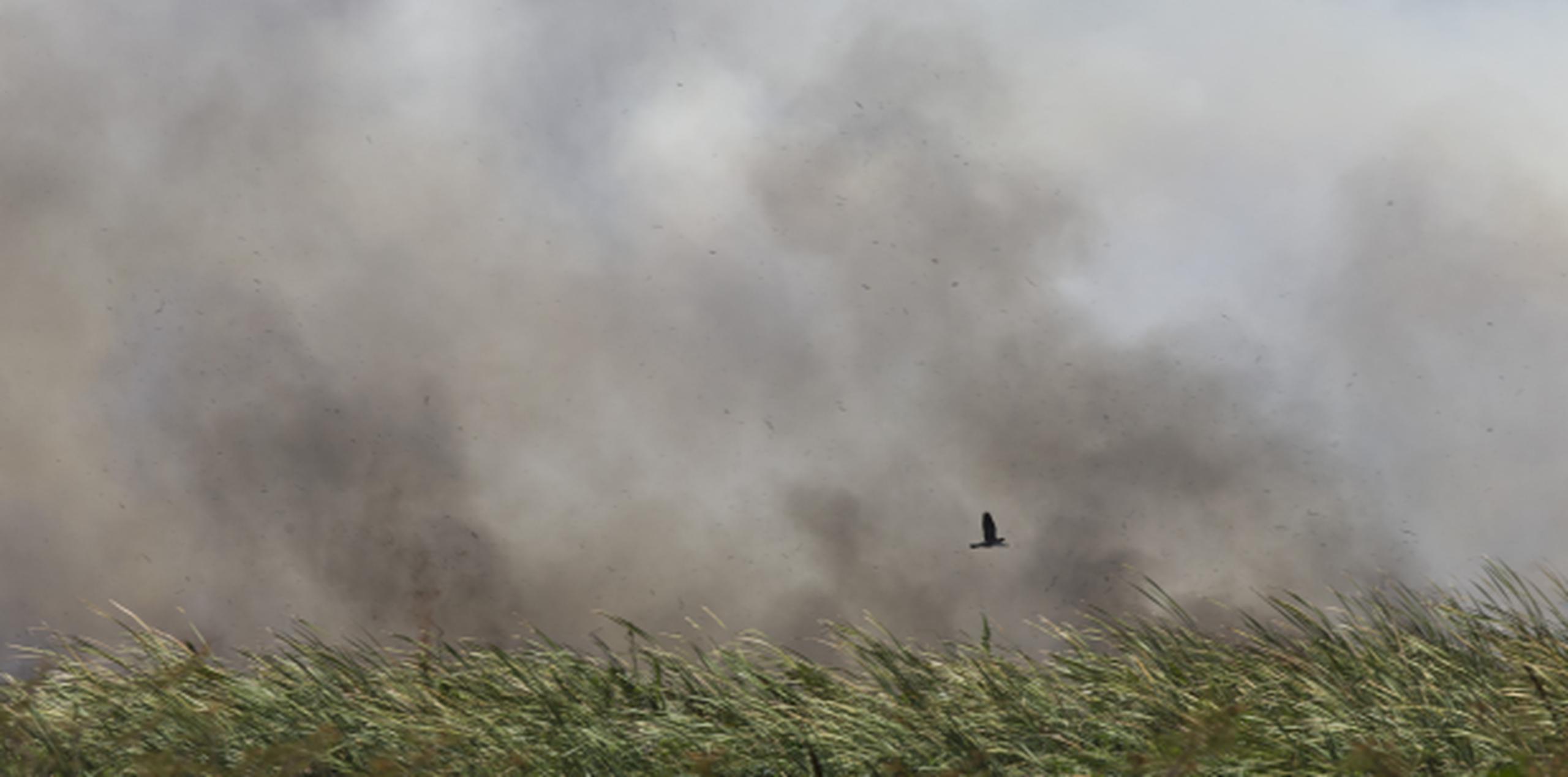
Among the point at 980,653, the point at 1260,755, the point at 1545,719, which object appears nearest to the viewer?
the point at 1260,755

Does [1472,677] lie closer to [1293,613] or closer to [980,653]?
[1293,613]

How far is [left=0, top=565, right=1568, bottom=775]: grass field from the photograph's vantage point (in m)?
6.70

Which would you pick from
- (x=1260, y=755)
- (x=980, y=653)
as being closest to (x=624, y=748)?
(x=980, y=653)

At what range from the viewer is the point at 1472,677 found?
25.6 ft

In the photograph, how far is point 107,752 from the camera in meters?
7.30

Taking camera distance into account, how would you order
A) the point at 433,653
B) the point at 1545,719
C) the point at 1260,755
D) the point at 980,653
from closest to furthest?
1. the point at 1260,755
2. the point at 1545,719
3. the point at 980,653
4. the point at 433,653

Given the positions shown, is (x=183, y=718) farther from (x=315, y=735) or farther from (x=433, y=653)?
(x=433, y=653)

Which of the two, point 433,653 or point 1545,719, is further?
point 433,653

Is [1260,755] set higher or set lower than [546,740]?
lower

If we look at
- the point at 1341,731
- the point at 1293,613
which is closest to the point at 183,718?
the point at 1341,731

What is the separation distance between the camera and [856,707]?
738 cm

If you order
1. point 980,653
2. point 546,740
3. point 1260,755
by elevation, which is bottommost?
point 1260,755

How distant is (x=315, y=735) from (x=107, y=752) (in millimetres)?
1293

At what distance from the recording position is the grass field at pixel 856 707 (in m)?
6.70
